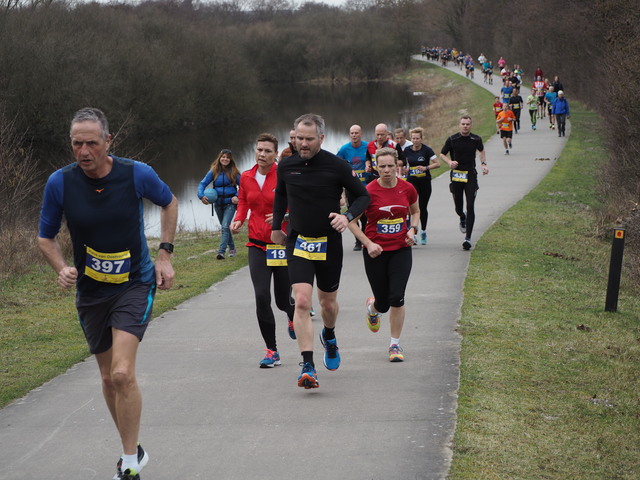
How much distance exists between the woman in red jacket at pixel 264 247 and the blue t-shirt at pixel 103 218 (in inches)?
99.4

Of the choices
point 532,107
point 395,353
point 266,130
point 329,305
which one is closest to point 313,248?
point 329,305

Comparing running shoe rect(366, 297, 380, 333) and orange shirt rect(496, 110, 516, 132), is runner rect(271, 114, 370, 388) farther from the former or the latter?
orange shirt rect(496, 110, 516, 132)

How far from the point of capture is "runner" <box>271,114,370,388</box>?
720 cm

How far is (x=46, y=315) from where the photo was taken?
458 inches

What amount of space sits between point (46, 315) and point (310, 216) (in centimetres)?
557

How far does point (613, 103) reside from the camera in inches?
934

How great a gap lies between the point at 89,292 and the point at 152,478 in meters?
1.18

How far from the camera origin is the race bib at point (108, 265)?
5.47 metres

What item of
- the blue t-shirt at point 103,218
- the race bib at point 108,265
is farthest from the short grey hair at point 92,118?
the race bib at point 108,265

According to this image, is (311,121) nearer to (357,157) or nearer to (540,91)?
(357,157)

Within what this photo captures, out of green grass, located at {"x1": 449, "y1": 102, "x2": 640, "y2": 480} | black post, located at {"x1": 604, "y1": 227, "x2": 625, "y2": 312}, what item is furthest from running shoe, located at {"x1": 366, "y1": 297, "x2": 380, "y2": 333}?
black post, located at {"x1": 604, "y1": 227, "x2": 625, "y2": 312}

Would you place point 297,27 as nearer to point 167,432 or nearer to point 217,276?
point 217,276

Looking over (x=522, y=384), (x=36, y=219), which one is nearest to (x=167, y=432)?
(x=522, y=384)

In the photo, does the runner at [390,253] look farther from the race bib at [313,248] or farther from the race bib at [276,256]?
the race bib at [313,248]
